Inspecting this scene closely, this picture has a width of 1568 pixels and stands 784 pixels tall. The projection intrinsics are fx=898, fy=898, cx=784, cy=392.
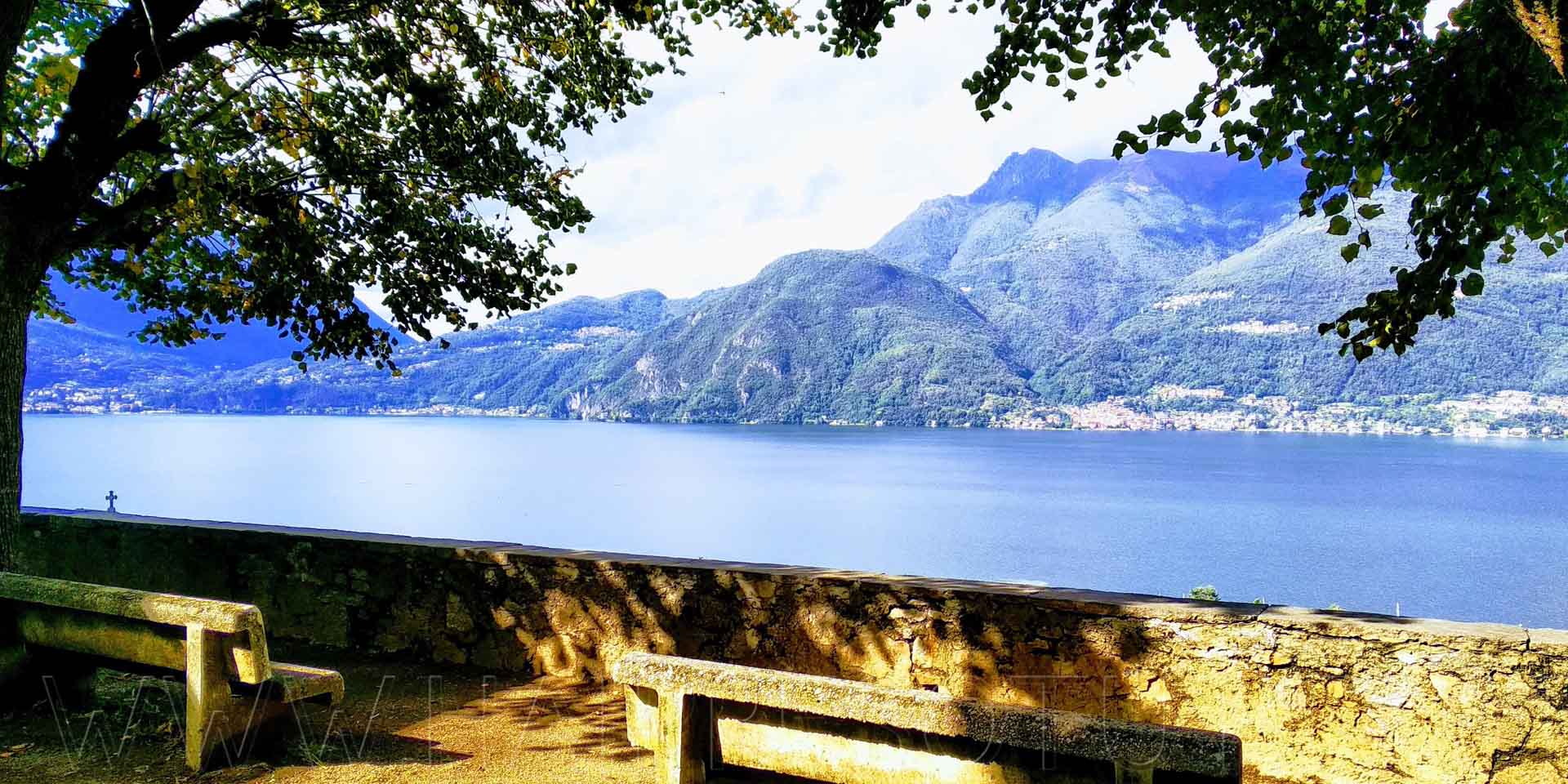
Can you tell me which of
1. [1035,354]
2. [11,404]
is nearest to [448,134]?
[11,404]

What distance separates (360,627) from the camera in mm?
5273

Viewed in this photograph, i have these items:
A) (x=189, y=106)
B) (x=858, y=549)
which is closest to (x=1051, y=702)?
(x=189, y=106)

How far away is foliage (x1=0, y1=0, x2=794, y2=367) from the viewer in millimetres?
5098

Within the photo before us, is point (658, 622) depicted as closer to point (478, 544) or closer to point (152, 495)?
point (478, 544)

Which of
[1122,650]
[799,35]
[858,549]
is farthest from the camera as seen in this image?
[858,549]

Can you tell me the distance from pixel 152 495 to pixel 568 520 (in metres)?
31.3

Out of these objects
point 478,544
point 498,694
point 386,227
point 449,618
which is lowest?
point 498,694

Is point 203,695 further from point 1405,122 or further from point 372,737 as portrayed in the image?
point 1405,122

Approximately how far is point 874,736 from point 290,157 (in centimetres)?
585

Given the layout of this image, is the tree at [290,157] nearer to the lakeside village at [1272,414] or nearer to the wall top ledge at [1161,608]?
the wall top ledge at [1161,608]

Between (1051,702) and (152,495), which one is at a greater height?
(1051,702)

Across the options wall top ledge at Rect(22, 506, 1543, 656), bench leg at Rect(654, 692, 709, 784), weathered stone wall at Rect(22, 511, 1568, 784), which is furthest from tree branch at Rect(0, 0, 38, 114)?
bench leg at Rect(654, 692, 709, 784)

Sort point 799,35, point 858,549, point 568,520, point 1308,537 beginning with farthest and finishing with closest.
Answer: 1. point 568,520
2. point 1308,537
3. point 858,549
4. point 799,35

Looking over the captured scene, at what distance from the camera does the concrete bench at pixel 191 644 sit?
10.8ft
